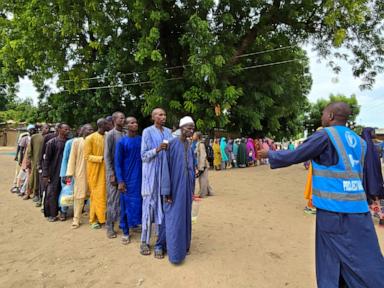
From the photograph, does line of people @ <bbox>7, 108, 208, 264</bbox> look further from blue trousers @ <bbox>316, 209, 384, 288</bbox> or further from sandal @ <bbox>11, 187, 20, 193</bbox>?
sandal @ <bbox>11, 187, 20, 193</bbox>

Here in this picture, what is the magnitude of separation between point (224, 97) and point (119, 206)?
25.9ft

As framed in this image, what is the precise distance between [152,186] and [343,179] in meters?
2.31

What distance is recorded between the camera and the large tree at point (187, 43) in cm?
1053

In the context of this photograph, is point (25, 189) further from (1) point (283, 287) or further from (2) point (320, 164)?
(2) point (320, 164)

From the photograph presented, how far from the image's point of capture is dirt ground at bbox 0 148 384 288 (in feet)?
10.8

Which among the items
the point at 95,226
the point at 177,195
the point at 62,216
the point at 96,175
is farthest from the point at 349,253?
the point at 62,216

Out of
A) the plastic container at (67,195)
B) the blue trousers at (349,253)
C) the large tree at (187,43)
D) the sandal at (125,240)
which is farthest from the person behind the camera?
the large tree at (187,43)

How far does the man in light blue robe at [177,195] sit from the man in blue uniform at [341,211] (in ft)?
Answer: 4.76

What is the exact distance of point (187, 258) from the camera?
12.7 feet

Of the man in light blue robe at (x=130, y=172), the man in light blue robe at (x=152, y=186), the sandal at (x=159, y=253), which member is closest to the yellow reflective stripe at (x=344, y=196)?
the man in light blue robe at (x=152, y=186)

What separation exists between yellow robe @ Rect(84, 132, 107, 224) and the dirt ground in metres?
0.38

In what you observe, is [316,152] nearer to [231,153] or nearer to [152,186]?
[152,186]

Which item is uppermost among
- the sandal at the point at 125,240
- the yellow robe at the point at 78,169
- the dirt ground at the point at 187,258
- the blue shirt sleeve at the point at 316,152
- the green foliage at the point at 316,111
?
the green foliage at the point at 316,111

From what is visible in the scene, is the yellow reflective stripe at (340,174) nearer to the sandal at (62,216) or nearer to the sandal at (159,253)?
the sandal at (159,253)
